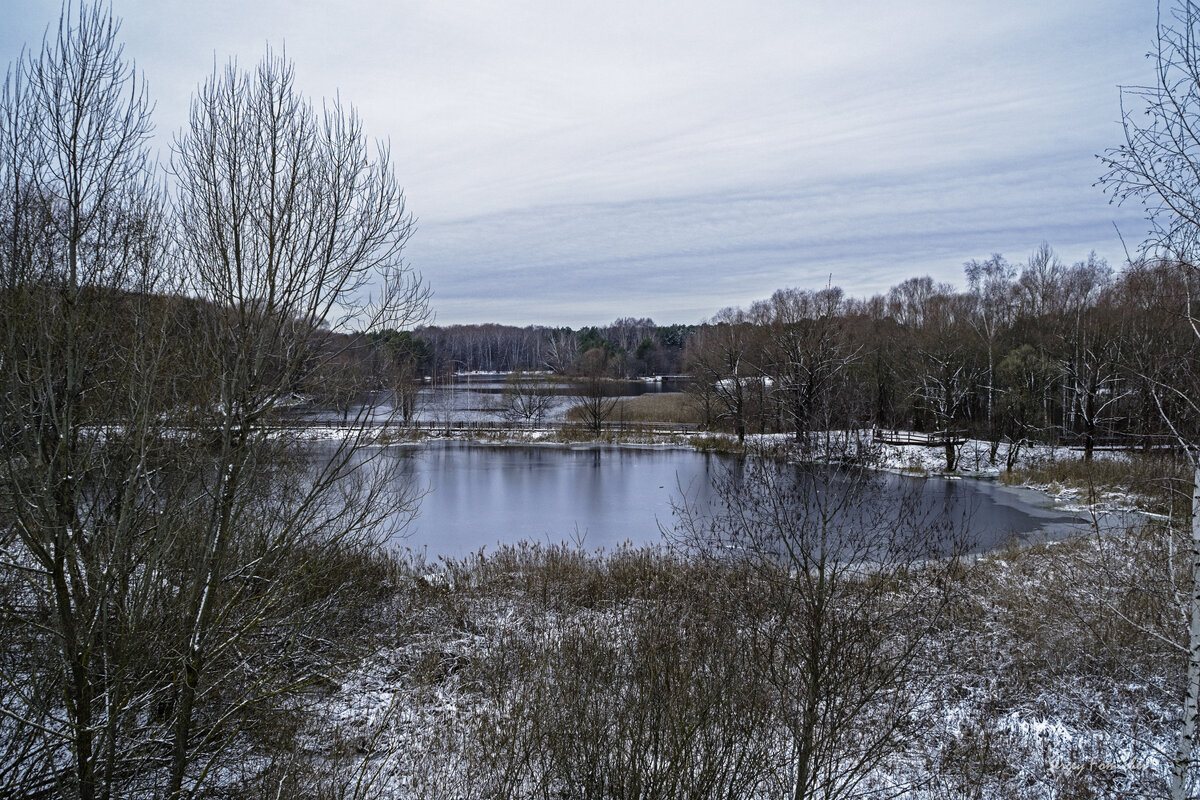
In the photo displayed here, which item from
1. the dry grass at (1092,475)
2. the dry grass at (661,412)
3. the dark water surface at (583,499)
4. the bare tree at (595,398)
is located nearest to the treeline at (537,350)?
the dry grass at (661,412)

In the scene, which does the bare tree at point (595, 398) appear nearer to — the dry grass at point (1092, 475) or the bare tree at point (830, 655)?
the dry grass at point (1092, 475)

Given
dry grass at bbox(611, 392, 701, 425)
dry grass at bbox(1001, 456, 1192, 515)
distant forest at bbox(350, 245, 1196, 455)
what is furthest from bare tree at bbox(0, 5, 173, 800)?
dry grass at bbox(611, 392, 701, 425)

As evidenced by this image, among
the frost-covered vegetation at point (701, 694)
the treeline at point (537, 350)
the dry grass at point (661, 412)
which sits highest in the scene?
the treeline at point (537, 350)

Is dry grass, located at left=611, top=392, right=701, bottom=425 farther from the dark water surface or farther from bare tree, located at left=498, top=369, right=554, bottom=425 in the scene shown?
the dark water surface

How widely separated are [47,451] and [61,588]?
32.6 inches

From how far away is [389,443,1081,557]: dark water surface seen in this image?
16984 mm

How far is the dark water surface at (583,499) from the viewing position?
1698 centimetres

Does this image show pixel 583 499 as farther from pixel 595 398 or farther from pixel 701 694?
pixel 595 398

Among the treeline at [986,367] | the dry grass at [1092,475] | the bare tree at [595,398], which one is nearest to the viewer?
the dry grass at [1092,475]

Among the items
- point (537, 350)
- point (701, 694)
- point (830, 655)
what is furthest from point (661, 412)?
point (537, 350)

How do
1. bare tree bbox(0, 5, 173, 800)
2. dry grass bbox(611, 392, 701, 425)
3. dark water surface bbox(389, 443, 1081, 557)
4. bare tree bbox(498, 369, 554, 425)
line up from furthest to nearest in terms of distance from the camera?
bare tree bbox(498, 369, 554, 425)
dry grass bbox(611, 392, 701, 425)
dark water surface bbox(389, 443, 1081, 557)
bare tree bbox(0, 5, 173, 800)

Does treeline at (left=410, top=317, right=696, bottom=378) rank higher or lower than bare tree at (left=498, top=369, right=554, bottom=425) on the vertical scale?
higher

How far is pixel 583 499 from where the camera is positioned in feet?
72.2

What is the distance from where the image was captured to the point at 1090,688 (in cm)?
830
